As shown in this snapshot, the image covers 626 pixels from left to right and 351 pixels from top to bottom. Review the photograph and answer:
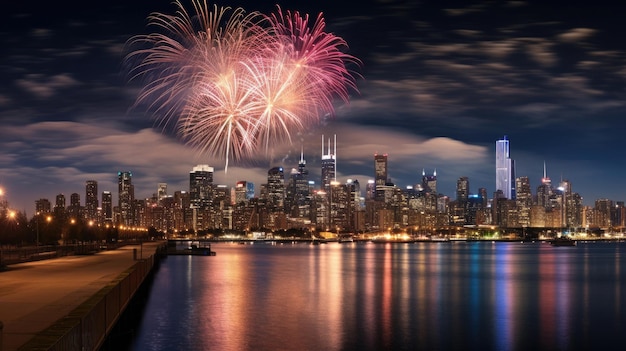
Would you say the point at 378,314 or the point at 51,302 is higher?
the point at 51,302

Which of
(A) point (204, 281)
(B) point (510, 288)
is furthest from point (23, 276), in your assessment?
(B) point (510, 288)

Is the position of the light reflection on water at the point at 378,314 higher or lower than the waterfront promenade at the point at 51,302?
lower

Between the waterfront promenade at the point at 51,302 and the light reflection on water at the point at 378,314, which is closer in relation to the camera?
the waterfront promenade at the point at 51,302

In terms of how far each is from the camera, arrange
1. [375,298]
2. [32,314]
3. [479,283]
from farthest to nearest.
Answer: [479,283] < [375,298] < [32,314]

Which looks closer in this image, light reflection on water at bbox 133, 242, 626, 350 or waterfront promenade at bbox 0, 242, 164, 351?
waterfront promenade at bbox 0, 242, 164, 351

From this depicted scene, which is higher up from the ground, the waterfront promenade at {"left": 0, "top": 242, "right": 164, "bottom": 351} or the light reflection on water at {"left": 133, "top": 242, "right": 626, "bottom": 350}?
the waterfront promenade at {"left": 0, "top": 242, "right": 164, "bottom": 351}

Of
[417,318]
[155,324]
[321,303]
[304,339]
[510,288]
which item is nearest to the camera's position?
[304,339]

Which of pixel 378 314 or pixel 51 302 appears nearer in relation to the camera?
pixel 51 302

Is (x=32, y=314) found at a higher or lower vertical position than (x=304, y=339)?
higher

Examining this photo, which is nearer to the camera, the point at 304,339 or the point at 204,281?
the point at 304,339

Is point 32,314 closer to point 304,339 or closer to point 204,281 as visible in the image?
point 304,339
